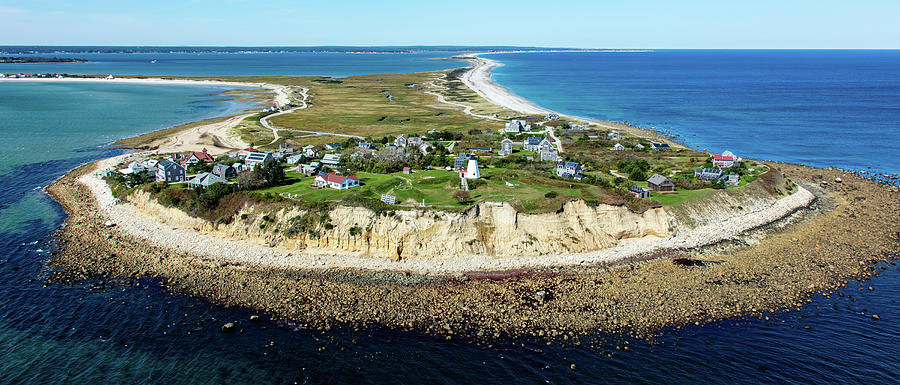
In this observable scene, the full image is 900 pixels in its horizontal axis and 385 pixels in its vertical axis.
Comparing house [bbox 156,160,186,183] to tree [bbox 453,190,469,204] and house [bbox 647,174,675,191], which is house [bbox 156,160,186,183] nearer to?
tree [bbox 453,190,469,204]

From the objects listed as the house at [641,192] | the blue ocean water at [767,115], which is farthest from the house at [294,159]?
the blue ocean water at [767,115]

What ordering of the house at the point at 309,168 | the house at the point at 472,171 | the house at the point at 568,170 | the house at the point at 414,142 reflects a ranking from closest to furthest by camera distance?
the house at the point at 472,171, the house at the point at 568,170, the house at the point at 309,168, the house at the point at 414,142

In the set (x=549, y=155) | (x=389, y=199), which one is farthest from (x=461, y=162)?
(x=389, y=199)

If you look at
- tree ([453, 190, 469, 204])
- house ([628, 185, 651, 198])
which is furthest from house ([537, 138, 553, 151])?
tree ([453, 190, 469, 204])

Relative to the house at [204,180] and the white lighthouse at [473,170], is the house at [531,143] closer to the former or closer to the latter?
the white lighthouse at [473,170]

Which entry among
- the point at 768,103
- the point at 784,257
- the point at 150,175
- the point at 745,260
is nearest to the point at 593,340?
the point at 745,260

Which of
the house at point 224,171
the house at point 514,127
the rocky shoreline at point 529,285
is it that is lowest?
the rocky shoreline at point 529,285

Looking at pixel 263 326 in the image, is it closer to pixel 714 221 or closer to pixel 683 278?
pixel 683 278

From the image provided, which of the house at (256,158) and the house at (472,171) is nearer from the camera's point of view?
the house at (472,171)
